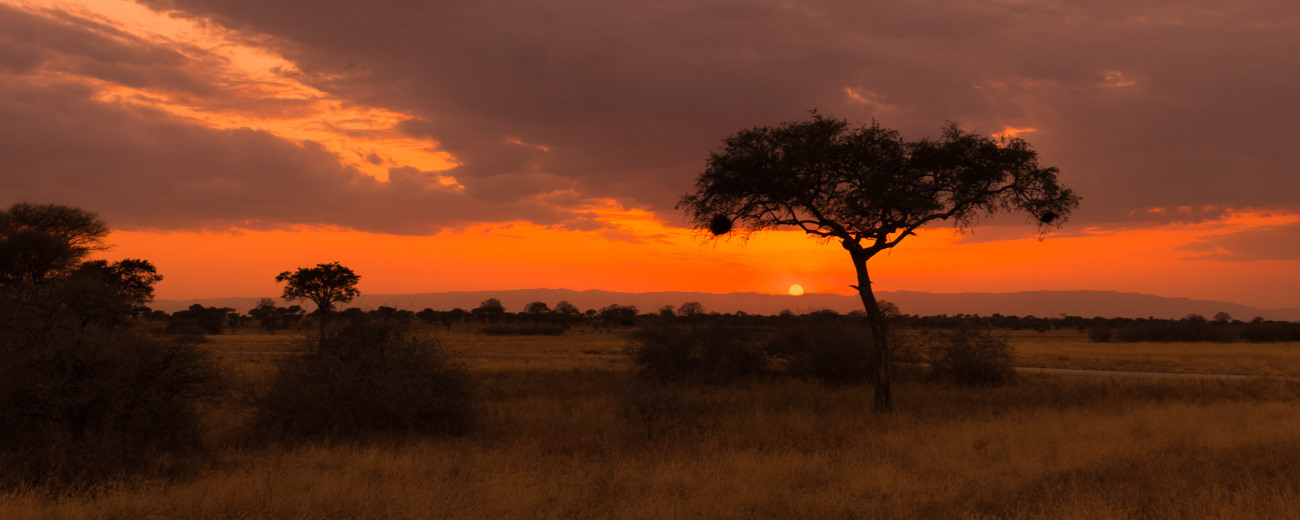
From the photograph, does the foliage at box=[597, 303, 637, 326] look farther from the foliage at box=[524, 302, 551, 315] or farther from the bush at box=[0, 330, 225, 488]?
the bush at box=[0, 330, 225, 488]

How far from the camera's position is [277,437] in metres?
15.3

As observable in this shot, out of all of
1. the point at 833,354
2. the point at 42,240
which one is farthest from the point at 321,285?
the point at 833,354

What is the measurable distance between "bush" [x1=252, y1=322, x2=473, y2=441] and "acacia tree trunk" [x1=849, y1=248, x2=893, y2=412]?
35.3ft

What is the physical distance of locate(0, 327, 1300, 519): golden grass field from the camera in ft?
31.8

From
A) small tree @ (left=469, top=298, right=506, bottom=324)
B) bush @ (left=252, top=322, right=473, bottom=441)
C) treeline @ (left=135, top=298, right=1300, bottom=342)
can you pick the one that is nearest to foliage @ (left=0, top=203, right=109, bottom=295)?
treeline @ (left=135, top=298, right=1300, bottom=342)

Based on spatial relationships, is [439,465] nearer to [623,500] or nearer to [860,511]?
[623,500]

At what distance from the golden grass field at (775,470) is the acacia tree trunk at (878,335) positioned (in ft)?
2.29

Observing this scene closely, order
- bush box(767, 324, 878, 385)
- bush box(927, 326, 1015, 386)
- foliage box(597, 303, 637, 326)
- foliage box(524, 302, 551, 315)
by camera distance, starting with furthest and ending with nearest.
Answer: foliage box(524, 302, 551, 315) < foliage box(597, 303, 637, 326) < bush box(767, 324, 878, 385) < bush box(927, 326, 1015, 386)

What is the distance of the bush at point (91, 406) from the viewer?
36.4ft

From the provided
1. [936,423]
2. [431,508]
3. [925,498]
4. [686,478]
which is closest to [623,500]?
[686,478]

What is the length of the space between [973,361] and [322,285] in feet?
134

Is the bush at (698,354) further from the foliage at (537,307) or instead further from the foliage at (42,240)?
the foliage at (537,307)

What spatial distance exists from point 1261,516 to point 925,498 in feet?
13.3

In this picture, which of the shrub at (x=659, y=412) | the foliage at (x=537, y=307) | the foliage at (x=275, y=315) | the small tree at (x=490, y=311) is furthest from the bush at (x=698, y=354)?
the foliage at (x=537, y=307)
